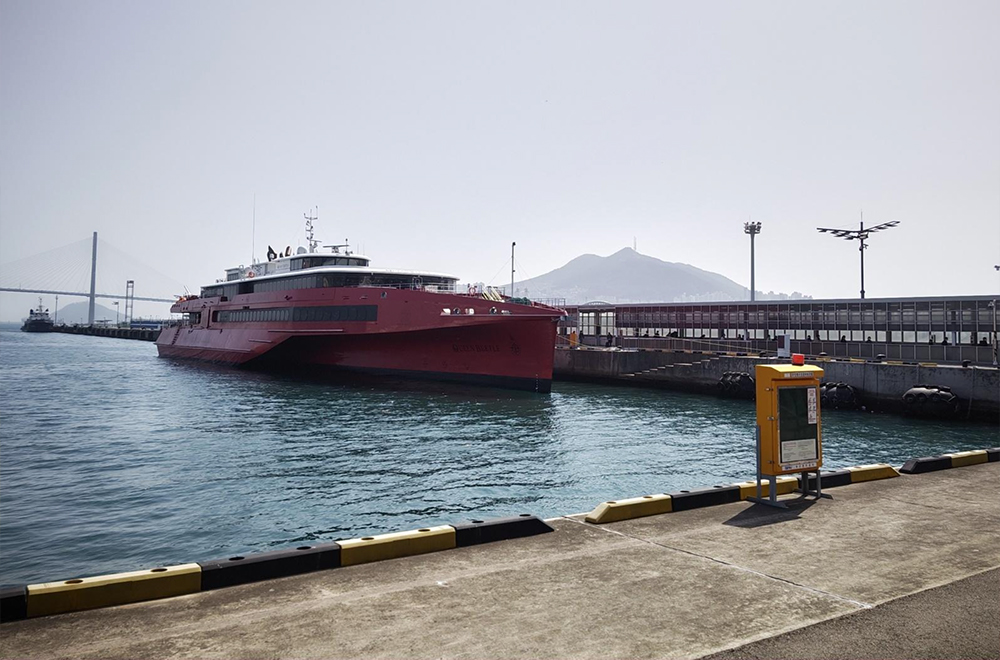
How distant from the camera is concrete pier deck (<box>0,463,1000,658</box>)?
4039 millimetres

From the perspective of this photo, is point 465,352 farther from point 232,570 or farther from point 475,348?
point 232,570

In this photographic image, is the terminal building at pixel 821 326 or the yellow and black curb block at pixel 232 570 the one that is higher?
the terminal building at pixel 821 326

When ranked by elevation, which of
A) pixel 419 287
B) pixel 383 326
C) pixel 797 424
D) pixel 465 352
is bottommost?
pixel 797 424

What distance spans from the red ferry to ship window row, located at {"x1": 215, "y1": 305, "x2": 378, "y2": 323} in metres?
0.06

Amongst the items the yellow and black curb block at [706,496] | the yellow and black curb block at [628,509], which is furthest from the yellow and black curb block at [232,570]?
the yellow and black curb block at [706,496]

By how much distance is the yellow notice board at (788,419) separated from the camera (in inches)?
303

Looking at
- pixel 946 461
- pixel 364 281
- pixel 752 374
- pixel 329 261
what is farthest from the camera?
pixel 329 261

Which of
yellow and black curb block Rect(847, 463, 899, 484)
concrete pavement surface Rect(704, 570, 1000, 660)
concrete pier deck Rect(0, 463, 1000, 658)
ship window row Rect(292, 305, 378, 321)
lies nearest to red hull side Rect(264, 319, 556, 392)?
ship window row Rect(292, 305, 378, 321)

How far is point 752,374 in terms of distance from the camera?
33.3 meters

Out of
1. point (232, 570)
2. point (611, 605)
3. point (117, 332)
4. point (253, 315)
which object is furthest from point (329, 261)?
point (117, 332)

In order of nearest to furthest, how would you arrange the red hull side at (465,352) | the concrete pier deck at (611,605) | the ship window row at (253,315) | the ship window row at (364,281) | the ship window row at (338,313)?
the concrete pier deck at (611,605) < the red hull side at (465,352) < the ship window row at (338,313) < the ship window row at (364,281) < the ship window row at (253,315)

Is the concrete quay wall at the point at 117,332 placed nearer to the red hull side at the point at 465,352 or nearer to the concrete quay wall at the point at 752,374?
the red hull side at the point at 465,352

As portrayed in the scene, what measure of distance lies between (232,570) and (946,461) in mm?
10860

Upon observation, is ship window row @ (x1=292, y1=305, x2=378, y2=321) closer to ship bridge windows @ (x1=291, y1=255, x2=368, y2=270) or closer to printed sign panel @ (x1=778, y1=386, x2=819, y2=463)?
ship bridge windows @ (x1=291, y1=255, x2=368, y2=270)
